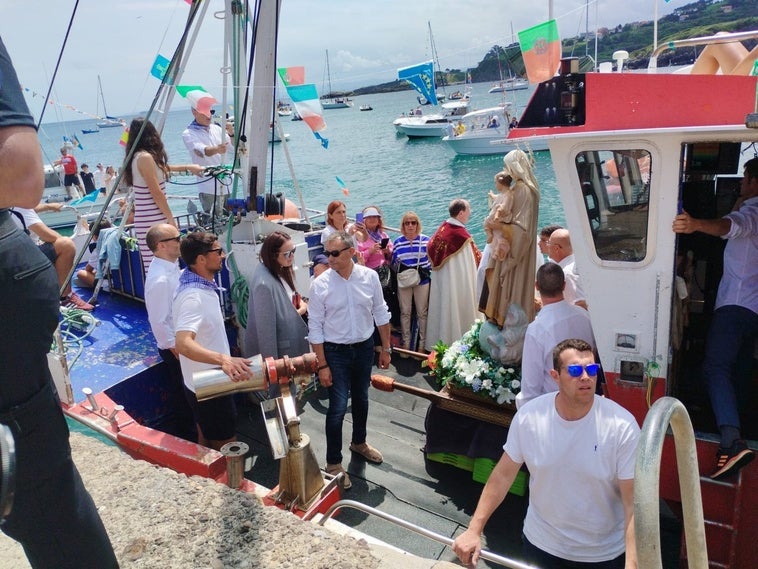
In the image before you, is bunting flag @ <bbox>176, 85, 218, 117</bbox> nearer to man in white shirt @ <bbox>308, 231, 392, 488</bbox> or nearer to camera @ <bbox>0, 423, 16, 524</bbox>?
man in white shirt @ <bbox>308, 231, 392, 488</bbox>

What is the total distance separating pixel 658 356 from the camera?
3400 millimetres

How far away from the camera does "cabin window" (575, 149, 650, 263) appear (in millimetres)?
3328

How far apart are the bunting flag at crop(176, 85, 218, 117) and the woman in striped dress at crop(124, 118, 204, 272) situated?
1243 millimetres

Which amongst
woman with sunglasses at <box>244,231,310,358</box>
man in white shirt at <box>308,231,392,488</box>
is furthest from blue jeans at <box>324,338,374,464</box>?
woman with sunglasses at <box>244,231,310,358</box>

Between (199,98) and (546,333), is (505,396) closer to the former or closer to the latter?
(546,333)

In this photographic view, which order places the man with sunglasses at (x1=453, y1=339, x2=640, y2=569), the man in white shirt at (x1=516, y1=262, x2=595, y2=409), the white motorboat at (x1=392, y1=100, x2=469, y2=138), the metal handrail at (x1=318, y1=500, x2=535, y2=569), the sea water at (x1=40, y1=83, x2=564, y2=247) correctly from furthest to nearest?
the white motorboat at (x1=392, y1=100, x2=469, y2=138) < the sea water at (x1=40, y1=83, x2=564, y2=247) < the man in white shirt at (x1=516, y1=262, x2=595, y2=409) < the man with sunglasses at (x1=453, y1=339, x2=640, y2=569) < the metal handrail at (x1=318, y1=500, x2=535, y2=569)

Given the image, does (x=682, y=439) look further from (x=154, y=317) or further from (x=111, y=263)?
(x=111, y=263)

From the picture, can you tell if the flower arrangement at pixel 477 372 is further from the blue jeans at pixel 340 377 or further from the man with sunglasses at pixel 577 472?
the man with sunglasses at pixel 577 472

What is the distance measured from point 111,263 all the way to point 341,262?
150 inches

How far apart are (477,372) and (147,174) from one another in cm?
345

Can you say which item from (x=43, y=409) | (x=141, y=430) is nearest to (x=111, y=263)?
(x=141, y=430)

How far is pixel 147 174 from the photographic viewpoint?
17.2ft

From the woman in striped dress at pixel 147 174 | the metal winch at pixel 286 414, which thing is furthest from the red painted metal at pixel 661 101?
the woman in striped dress at pixel 147 174

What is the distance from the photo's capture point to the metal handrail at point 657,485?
1392mm
